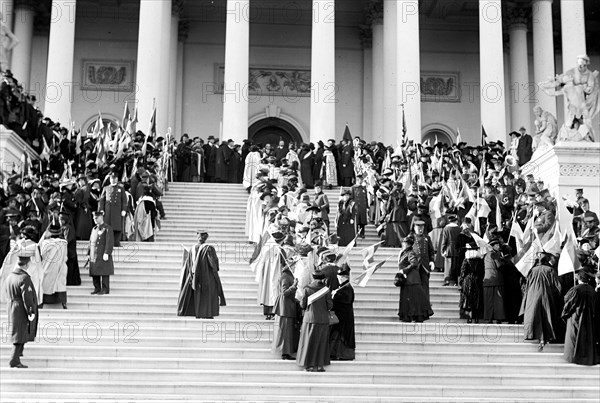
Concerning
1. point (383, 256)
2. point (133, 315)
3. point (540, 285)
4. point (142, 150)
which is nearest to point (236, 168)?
point (142, 150)

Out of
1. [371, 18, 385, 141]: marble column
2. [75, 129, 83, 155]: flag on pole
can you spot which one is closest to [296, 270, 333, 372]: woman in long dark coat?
[75, 129, 83, 155]: flag on pole

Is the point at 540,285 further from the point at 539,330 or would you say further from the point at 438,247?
the point at 438,247

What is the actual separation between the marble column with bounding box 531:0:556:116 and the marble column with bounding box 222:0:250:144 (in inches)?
461

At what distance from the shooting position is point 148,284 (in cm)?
1598

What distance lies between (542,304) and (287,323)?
4204 mm

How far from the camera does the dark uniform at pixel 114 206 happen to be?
17.8m

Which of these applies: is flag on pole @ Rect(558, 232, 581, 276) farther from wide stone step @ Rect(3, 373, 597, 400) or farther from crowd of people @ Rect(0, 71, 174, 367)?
crowd of people @ Rect(0, 71, 174, 367)

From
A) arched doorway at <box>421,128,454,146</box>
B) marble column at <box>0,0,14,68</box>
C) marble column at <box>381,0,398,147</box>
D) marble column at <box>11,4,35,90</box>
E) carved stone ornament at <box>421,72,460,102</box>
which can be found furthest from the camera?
carved stone ornament at <box>421,72,460,102</box>

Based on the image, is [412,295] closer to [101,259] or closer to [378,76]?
[101,259]

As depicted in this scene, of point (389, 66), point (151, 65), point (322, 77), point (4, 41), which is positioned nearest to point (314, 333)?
point (4, 41)

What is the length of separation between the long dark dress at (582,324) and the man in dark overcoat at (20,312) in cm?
789

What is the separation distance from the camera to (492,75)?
28.5m

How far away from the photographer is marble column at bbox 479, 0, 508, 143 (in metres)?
28.3

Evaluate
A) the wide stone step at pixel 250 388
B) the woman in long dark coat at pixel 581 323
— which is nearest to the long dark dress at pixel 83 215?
the wide stone step at pixel 250 388
